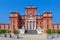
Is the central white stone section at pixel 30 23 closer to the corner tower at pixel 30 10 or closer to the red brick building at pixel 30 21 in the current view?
the red brick building at pixel 30 21

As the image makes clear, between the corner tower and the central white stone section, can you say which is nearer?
the central white stone section

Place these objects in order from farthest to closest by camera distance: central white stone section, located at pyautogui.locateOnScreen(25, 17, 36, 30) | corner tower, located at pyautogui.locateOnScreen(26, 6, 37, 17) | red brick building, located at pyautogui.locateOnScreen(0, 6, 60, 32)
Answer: corner tower, located at pyautogui.locateOnScreen(26, 6, 37, 17) → central white stone section, located at pyautogui.locateOnScreen(25, 17, 36, 30) → red brick building, located at pyautogui.locateOnScreen(0, 6, 60, 32)

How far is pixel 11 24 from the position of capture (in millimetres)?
57000

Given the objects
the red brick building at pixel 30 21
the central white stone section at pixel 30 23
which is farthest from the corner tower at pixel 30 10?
the central white stone section at pixel 30 23

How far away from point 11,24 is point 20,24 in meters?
4.33

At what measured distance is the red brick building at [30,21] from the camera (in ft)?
184

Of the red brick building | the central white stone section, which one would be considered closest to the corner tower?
the red brick building

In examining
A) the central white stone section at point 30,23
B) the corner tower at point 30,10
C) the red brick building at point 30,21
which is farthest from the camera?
the corner tower at point 30,10

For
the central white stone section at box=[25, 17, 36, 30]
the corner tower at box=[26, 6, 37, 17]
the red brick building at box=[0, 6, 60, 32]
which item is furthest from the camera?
the corner tower at box=[26, 6, 37, 17]

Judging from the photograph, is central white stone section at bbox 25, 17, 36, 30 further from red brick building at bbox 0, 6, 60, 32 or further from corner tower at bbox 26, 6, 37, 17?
corner tower at bbox 26, 6, 37, 17

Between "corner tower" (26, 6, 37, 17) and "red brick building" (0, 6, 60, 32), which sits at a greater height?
"corner tower" (26, 6, 37, 17)

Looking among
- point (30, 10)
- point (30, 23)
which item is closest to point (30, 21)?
point (30, 23)

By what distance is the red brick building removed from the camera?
56.1 metres

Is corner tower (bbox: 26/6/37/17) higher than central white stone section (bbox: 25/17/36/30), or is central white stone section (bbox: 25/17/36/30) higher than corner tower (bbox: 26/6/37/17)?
corner tower (bbox: 26/6/37/17)
